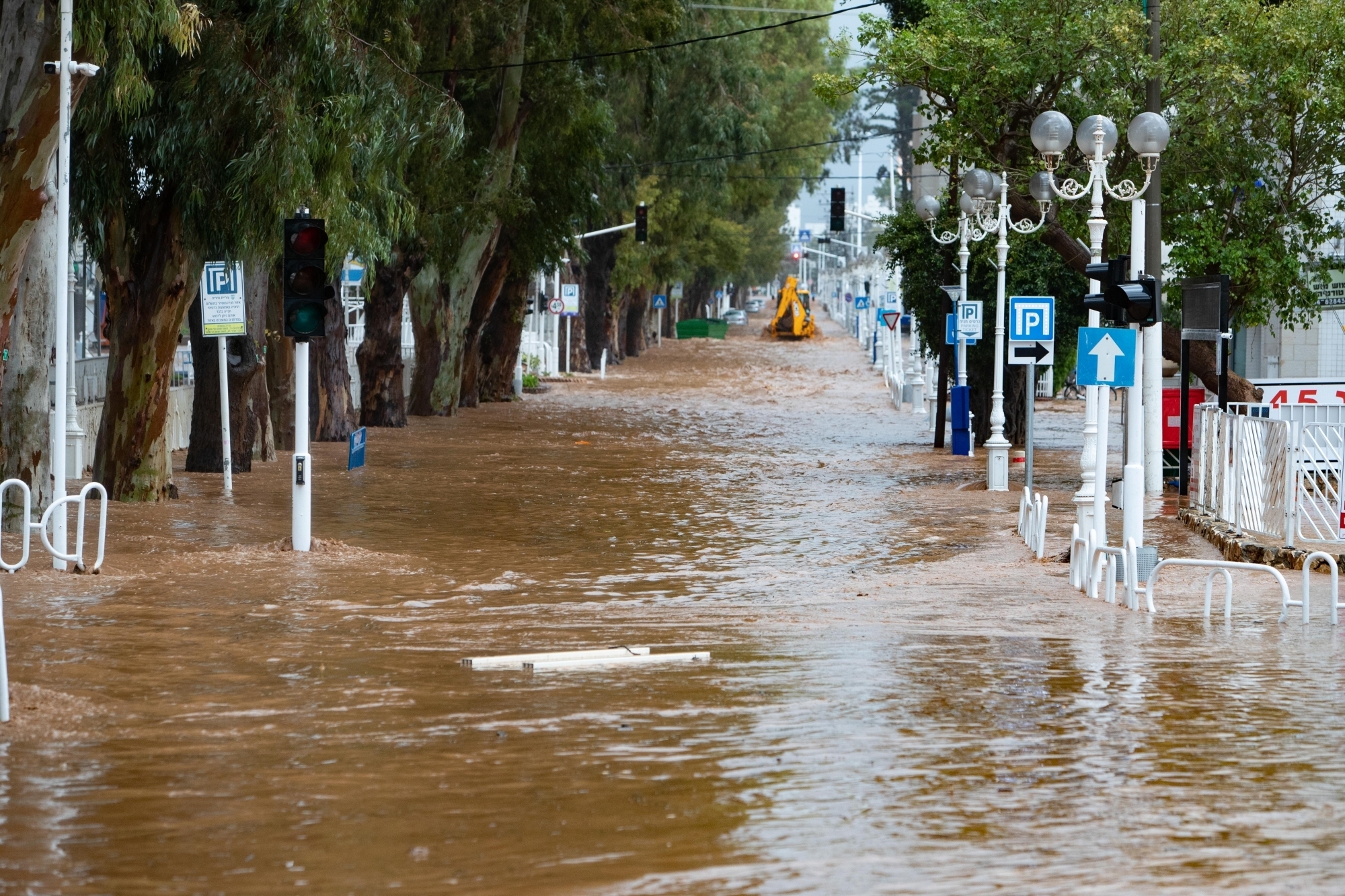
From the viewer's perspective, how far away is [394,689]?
10023mm

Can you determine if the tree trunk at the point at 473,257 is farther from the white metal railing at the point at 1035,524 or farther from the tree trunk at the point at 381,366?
the white metal railing at the point at 1035,524

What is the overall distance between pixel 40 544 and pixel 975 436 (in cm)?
2068

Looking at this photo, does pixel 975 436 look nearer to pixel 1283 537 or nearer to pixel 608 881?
pixel 1283 537

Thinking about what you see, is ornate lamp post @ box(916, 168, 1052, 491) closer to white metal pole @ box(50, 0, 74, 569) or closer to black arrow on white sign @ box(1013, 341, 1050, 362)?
black arrow on white sign @ box(1013, 341, 1050, 362)

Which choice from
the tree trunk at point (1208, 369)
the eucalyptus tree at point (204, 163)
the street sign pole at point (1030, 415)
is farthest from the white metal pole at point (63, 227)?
the tree trunk at point (1208, 369)

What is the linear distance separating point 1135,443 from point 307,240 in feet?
25.1

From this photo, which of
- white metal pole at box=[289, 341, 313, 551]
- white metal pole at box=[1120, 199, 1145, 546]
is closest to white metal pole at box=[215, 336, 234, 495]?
white metal pole at box=[289, 341, 313, 551]

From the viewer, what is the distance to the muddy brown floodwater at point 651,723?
6762 mm

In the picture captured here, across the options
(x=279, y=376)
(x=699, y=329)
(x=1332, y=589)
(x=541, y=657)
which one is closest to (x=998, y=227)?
(x=279, y=376)

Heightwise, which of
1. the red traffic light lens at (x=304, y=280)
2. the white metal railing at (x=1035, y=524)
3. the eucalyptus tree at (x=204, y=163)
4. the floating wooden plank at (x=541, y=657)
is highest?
the eucalyptus tree at (x=204, y=163)

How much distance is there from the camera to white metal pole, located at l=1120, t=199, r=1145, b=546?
15.2 metres

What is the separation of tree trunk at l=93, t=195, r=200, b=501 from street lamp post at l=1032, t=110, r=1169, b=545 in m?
9.28

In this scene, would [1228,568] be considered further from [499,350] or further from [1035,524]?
[499,350]

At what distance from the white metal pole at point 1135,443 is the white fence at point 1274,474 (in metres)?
1.34
